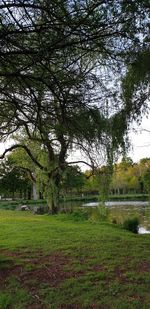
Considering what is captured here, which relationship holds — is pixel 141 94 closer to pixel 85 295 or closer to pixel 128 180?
pixel 85 295

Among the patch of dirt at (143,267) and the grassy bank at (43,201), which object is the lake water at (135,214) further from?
the patch of dirt at (143,267)

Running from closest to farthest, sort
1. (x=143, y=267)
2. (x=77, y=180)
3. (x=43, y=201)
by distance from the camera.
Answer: (x=143, y=267), (x=77, y=180), (x=43, y=201)

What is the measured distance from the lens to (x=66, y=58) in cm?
627

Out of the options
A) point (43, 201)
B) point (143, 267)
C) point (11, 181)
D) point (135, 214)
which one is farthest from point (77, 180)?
point (11, 181)

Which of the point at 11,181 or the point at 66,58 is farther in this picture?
→ the point at 11,181

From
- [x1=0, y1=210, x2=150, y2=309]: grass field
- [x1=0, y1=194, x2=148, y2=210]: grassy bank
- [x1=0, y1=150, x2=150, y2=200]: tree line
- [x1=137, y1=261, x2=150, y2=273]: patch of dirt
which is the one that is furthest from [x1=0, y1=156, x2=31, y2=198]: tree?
[x1=137, y1=261, x2=150, y2=273]: patch of dirt

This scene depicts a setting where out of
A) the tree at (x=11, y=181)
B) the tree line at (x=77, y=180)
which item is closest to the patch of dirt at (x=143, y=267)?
the tree line at (x=77, y=180)

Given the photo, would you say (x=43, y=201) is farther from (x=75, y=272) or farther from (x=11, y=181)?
(x=75, y=272)

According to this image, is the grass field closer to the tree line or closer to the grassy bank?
the tree line

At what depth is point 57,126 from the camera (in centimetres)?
786

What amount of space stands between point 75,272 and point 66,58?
358 centimetres

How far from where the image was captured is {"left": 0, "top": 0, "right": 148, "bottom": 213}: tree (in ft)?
17.9

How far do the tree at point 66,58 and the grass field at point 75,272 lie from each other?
84.9 inches

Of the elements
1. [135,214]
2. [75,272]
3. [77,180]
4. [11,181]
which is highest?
[11,181]
